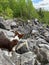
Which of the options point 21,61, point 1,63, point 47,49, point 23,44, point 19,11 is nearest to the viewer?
point 1,63

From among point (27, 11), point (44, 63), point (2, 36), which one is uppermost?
point (2, 36)

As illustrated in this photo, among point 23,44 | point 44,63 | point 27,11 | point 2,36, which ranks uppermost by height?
point 2,36

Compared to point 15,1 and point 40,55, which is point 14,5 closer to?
point 15,1

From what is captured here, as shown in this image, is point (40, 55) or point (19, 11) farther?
point (19, 11)

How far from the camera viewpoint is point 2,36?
35.9ft

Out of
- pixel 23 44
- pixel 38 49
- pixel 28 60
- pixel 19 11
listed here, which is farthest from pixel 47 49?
pixel 19 11

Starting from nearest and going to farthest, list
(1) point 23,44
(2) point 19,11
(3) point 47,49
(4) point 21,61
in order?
(4) point 21,61 < (1) point 23,44 < (3) point 47,49 < (2) point 19,11

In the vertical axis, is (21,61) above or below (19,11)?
above

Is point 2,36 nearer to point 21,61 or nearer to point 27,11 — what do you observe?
point 21,61

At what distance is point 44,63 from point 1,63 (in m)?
3.87

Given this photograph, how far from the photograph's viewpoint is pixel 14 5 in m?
58.0

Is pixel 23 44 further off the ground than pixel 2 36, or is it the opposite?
pixel 2 36

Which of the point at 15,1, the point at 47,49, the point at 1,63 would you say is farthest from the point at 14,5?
the point at 1,63

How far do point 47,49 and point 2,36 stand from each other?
296cm
